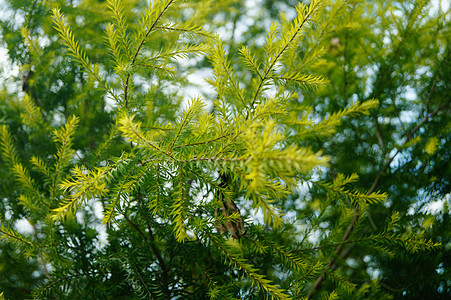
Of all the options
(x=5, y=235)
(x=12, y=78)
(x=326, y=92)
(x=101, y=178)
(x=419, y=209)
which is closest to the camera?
(x=101, y=178)

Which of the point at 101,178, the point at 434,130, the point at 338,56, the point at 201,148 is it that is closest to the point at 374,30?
the point at 338,56

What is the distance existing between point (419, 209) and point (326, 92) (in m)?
0.58

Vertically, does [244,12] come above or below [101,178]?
above

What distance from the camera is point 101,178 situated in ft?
1.75

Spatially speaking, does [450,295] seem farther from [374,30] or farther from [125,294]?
[374,30]

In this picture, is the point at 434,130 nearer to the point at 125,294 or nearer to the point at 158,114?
the point at 158,114

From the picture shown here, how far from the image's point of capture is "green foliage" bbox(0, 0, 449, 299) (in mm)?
561

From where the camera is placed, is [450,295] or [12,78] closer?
[450,295]

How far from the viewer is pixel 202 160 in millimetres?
523

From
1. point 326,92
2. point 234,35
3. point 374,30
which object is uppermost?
point 234,35

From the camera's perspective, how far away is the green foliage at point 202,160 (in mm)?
561

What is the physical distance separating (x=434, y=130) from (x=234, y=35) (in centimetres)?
110

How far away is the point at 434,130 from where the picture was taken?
1.12 m

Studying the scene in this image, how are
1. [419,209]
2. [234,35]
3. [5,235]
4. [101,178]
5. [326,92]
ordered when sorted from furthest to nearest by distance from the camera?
[234,35] < [326,92] < [419,209] < [5,235] < [101,178]
